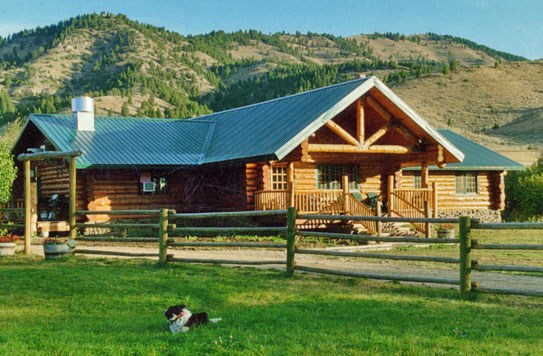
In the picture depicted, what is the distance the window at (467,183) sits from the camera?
35.0 m

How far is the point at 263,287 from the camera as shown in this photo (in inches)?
456

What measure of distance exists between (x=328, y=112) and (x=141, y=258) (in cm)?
984

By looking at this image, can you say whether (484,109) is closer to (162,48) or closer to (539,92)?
(539,92)

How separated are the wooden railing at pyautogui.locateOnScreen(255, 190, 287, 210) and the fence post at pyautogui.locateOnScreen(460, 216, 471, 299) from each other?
43.9 ft

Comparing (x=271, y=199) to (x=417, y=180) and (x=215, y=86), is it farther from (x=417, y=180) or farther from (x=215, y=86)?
(x=215, y=86)

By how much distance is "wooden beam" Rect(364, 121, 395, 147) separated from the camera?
2509 cm

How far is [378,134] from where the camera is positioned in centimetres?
2530

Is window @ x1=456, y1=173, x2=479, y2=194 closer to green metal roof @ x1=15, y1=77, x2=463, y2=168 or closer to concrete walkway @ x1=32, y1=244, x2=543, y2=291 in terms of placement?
green metal roof @ x1=15, y1=77, x2=463, y2=168

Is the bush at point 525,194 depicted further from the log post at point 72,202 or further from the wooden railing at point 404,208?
the log post at point 72,202

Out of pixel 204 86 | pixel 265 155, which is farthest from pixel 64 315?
pixel 204 86

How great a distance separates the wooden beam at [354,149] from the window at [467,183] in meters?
9.58

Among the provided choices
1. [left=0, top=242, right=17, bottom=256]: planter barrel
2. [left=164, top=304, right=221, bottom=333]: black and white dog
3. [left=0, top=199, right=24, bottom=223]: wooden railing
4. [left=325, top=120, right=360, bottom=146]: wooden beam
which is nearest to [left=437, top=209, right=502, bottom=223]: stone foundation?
[left=325, top=120, right=360, bottom=146]: wooden beam

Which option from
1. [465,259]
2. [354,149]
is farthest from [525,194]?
[465,259]

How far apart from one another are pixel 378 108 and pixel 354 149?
2.18m
